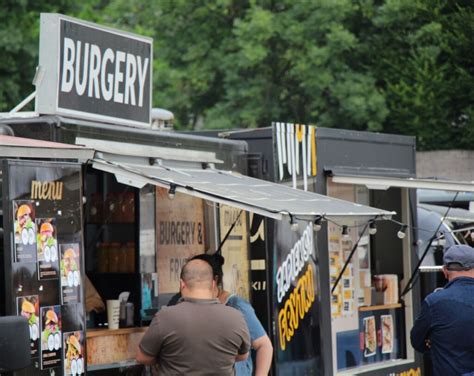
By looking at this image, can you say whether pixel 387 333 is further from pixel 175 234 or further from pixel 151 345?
pixel 151 345

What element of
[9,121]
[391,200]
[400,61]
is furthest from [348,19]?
[9,121]

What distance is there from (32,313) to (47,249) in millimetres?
427

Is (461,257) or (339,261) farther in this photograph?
(339,261)

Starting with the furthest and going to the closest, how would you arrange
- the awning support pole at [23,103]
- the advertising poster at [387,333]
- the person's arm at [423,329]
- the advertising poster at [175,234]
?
the advertising poster at [387,333]
the advertising poster at [175,234]
the awning support pole at [23,103]
the person's arm at [423,329]

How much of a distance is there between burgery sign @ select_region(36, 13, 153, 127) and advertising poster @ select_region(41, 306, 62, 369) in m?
1.59

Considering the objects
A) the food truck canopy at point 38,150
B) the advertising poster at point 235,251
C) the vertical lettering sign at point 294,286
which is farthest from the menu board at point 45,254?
the vertical lettering sign at point 294,286

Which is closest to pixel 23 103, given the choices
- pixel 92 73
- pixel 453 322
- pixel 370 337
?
pixel 92 73

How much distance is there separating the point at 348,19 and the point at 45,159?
79.8 feet

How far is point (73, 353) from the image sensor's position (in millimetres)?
7496

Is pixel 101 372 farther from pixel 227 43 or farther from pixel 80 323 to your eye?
pixel 227 43

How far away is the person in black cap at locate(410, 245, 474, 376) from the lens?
7562 millimetres

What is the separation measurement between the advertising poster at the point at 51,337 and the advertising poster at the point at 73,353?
3.1 inches

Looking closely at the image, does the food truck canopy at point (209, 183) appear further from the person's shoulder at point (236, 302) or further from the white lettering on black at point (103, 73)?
the person's shoulder at point (236, 302)

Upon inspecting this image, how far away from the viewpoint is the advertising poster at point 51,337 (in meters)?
7.20
